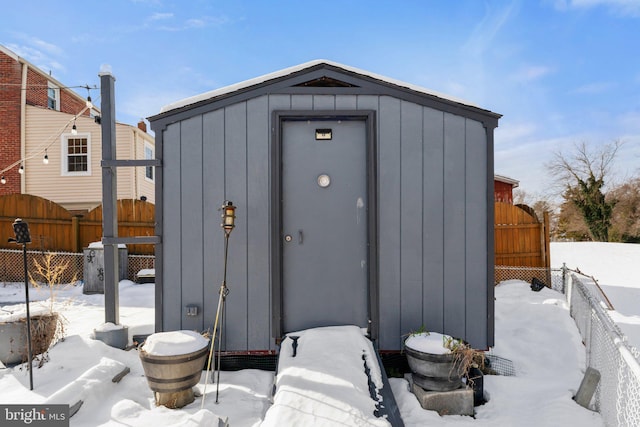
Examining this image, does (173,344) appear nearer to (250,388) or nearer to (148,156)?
(250,388)

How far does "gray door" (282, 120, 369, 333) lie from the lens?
3.55m

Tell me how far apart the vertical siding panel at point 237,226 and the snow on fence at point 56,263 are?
216 inches

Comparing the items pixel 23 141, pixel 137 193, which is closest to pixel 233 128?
pixel 137 193

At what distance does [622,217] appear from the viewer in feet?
61.0

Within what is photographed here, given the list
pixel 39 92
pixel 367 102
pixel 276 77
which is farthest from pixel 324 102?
pixel 39 92

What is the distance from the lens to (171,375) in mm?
2721

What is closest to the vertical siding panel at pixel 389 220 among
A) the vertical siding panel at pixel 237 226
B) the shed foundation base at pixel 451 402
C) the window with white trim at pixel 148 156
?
the shed foundation base at pixel 451 402

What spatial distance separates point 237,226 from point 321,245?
0.91m

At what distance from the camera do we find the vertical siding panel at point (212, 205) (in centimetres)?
351

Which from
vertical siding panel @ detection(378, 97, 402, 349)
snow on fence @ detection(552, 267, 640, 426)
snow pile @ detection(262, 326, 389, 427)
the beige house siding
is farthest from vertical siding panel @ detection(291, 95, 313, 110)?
the beige house siding

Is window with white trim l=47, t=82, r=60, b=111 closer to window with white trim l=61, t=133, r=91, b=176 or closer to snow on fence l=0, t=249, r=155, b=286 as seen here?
window with white trim l=61, t=133, r=91, b=176

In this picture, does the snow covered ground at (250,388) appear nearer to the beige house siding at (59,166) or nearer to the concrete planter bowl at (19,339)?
the concrete planter bowl at (19,339)

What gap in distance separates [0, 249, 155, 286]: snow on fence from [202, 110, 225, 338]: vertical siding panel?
5.33 metres

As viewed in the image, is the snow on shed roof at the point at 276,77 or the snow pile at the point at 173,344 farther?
the snow on shed roof at the point at 276,77
